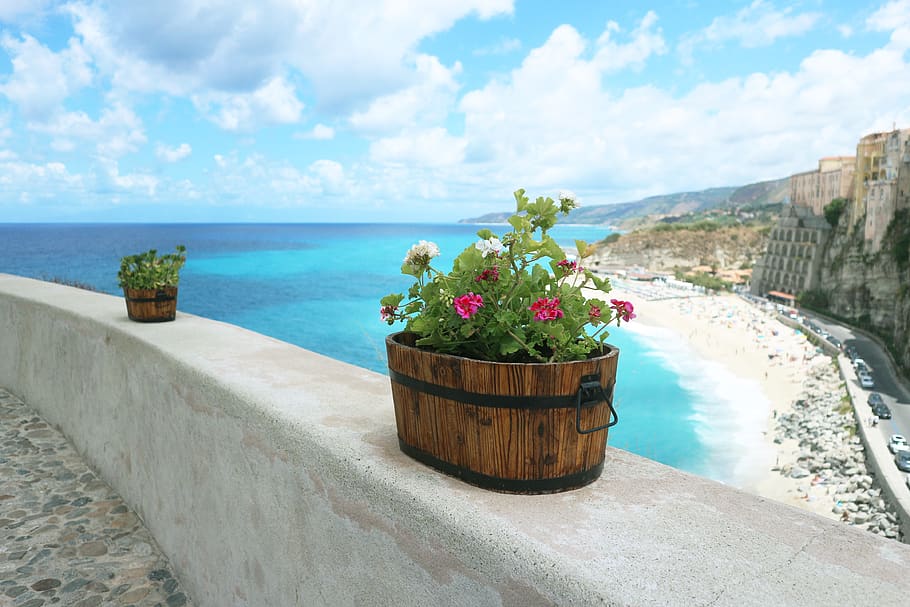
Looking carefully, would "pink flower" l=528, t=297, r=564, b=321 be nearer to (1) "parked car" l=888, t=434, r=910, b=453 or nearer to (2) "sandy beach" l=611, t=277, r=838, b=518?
(2) "sandy beach" l=611, t=277, r=838, b=518

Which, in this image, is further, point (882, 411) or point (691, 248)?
point (691, 248)

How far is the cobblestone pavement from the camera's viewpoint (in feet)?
7.91

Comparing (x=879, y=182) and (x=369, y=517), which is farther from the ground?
(x=879, y=182)

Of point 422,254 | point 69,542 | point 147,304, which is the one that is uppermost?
point 422,254

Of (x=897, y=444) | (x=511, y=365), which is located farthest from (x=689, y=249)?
(x=511, y=365)

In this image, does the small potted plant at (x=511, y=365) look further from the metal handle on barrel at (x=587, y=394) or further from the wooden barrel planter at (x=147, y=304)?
the wooden barrel planter at (x=147, y=304)

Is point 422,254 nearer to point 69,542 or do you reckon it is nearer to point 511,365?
point 511,365

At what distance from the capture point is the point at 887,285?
104ft

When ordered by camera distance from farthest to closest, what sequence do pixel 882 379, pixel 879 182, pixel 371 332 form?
pixel 371 332 → pixel 879 182 → pixel 882 379

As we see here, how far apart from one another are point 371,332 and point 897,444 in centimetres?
2613

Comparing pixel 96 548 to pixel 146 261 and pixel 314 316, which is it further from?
pixel 314 316

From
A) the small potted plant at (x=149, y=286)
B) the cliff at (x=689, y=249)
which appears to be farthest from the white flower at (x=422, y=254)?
the cliff at (x=689, y=249)

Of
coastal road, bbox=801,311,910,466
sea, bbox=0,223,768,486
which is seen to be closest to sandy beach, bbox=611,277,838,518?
sea, bbox=0,223,768,486

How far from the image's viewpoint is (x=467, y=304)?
1.24 m
